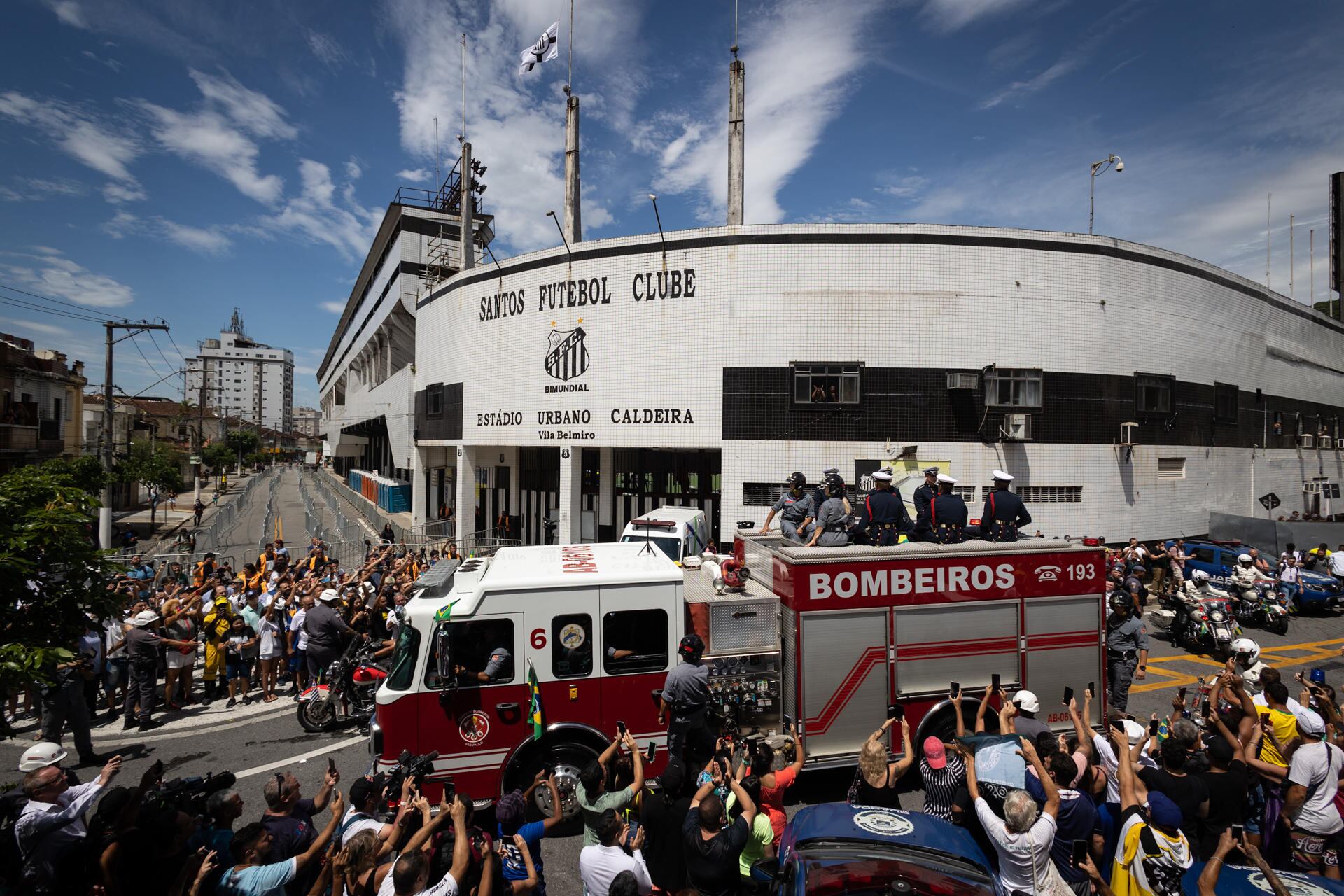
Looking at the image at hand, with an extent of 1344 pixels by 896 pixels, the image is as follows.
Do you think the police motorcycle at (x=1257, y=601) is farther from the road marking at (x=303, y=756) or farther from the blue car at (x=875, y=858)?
the road marking at (x=303, y=756)

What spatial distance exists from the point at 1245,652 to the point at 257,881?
29.5ft

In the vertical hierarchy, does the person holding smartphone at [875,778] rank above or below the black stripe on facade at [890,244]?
below

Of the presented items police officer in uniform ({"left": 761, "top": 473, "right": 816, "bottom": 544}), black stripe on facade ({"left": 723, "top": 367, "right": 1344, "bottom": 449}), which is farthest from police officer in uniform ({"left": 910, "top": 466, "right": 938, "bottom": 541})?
black stripe on facade ({"left": 723, "top": 367, "right": 1344, "bottom": 449})

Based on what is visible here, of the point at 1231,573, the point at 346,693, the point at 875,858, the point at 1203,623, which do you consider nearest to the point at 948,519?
the point at 875,858

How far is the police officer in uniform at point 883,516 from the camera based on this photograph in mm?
7770

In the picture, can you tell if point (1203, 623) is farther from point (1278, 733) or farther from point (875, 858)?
point (875, 858)

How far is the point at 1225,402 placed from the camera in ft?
69.8

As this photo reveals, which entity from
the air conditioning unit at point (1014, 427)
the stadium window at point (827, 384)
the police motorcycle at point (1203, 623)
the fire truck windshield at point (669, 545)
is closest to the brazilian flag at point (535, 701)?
the fire truck windshield at point (669, 545)

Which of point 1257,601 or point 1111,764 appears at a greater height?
point 1111,764

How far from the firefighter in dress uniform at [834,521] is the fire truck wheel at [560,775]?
3.54 metres

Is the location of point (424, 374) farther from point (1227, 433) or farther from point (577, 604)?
point (1227, 433)

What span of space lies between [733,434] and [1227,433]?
1779 cm

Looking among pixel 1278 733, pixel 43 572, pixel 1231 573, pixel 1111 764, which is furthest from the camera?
pixel 1231 573

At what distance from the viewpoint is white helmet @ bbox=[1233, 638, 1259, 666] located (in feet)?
21.7
